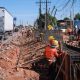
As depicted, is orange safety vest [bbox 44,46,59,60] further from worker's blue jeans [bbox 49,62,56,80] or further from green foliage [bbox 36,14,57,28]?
green foliage [bbox 36,14,57,28]

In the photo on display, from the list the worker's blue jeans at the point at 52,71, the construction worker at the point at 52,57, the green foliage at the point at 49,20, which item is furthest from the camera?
the green foliage at the point at 49,20

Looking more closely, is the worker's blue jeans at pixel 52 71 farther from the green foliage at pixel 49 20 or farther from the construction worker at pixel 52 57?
the green foliage at pixel 49 20

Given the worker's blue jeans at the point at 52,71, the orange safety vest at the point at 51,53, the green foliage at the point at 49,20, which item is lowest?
the worker's blue jeans at the point at 52,71

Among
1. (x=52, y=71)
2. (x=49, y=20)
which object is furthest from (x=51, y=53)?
(x=49, y=20)

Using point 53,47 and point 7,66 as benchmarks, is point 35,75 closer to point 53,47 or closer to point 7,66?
point 53,47

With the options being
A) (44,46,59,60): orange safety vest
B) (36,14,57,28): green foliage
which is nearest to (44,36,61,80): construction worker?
(44,46,59,60): orange safety vest

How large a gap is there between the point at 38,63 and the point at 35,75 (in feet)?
6.06

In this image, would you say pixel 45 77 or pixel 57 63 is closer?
pixel 57 63

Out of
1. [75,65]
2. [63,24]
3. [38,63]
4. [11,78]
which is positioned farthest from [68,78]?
[63,24]

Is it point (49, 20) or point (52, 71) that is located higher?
point (49, 20)

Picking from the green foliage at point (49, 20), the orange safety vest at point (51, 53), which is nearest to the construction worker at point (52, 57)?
the orange safety vest at point (51, 53)

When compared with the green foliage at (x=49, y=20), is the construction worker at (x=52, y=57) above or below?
below

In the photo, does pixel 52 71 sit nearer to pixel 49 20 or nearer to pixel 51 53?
pixel 51 53

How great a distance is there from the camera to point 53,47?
43.7ft
